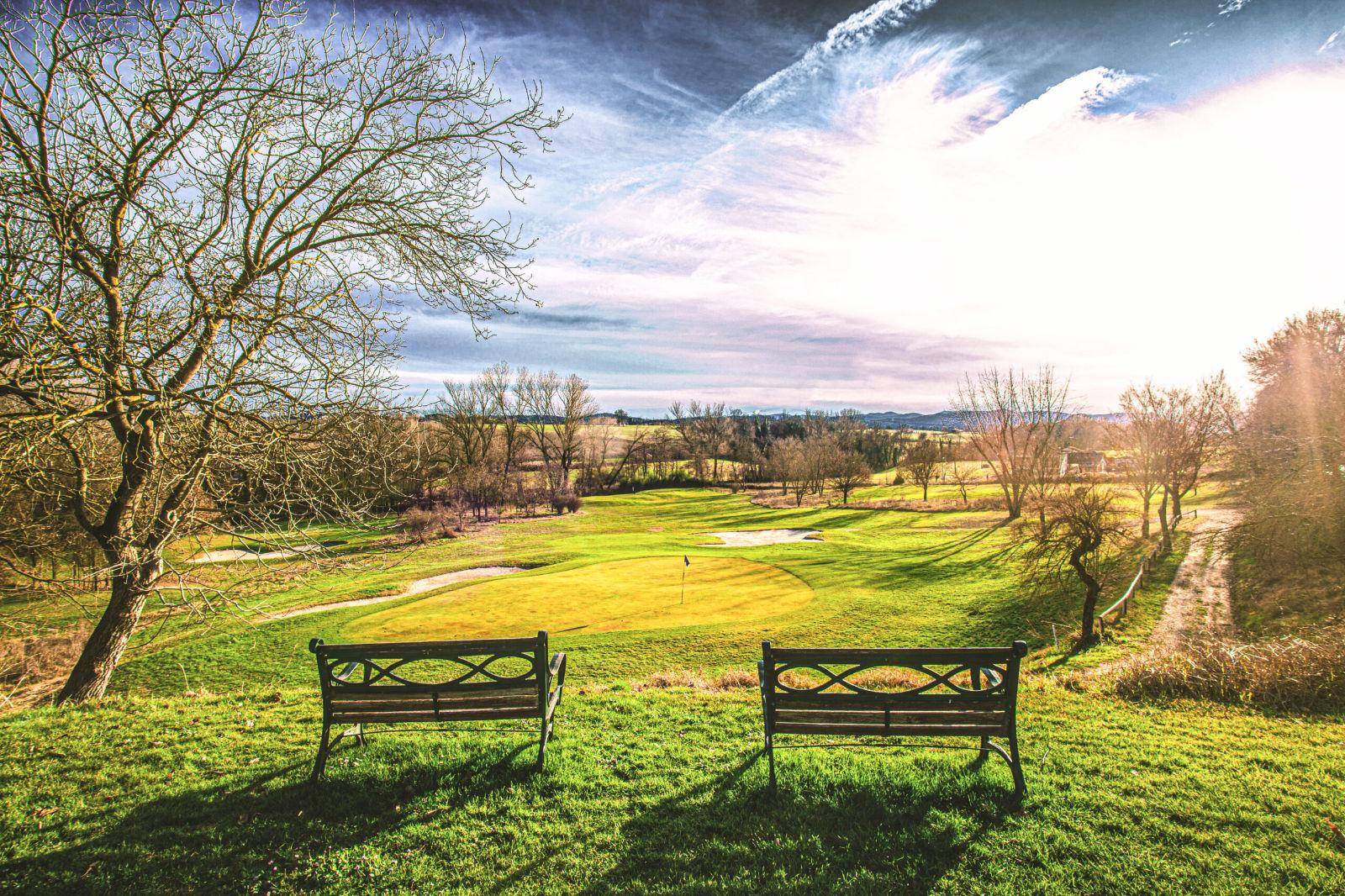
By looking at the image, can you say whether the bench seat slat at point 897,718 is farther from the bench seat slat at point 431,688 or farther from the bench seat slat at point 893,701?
the bench seat slat at point 431,688

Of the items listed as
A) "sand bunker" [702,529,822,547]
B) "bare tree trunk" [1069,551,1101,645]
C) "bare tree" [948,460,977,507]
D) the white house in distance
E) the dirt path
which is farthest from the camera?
the white house in distance

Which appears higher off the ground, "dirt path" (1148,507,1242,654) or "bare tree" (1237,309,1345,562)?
"bare tree" (1237,309,1345,562)

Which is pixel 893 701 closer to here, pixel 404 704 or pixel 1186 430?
pixel 404 704

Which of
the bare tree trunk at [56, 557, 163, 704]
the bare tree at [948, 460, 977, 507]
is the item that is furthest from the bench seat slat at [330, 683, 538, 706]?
the bare tree at [948, 460, 977, 507]

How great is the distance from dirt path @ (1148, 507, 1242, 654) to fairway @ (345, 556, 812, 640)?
1032 cm

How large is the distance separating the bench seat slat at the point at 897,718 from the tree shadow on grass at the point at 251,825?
8.88ft

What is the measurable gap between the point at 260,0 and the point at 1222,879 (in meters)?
11.6

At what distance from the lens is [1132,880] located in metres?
3.58

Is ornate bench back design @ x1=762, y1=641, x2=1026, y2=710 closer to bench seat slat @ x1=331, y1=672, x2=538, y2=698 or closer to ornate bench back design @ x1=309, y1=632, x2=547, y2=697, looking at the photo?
ornate bench back design @ x1=309, y1=632, x2=547, y2=697

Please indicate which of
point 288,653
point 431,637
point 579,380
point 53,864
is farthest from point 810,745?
point 579,380

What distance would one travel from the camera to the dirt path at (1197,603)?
15227 mm

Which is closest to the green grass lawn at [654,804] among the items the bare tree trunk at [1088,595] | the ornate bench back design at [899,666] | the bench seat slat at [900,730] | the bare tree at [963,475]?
the bench seat slat at [900,730]

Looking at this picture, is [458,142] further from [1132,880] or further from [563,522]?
[563,522]

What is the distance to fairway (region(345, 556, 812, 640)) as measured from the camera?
54.0 feet
